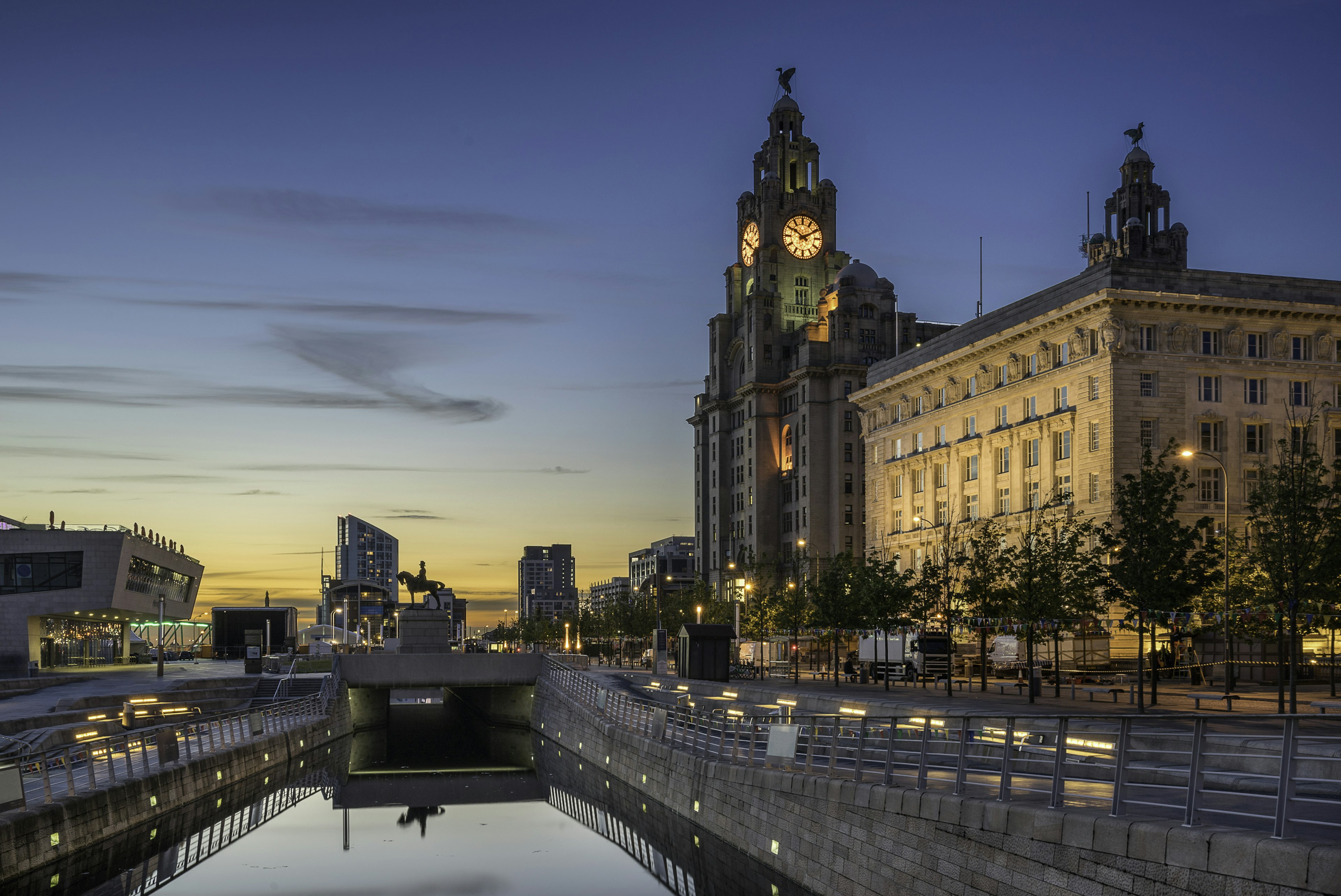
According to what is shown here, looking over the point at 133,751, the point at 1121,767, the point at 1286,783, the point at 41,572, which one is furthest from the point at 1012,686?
the point at 41,572

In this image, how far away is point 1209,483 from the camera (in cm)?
8081

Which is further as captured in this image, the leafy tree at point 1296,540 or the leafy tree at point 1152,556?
the leafy tree at point 1152,556

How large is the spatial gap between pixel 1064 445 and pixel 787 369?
237 feet

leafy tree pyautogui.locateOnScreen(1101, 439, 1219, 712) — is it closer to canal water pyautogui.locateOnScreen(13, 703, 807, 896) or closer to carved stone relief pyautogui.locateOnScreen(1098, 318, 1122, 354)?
canal water pyautogui.locateOnScreen(13, 703, 807, 896)

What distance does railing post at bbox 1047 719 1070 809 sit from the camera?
16.3 m

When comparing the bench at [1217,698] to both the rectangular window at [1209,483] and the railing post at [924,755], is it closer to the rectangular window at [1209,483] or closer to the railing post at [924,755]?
the railing post at [924,755]

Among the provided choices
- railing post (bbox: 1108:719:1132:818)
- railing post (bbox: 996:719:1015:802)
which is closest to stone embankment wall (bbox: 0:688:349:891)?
railing post (bbox: 996:719:1015:802)

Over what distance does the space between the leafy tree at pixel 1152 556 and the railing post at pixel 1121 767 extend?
24.3 metres

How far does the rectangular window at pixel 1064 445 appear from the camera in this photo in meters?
85.9

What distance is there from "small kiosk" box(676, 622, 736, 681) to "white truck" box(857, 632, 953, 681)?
23.6ft

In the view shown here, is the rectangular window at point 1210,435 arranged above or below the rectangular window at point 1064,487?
above

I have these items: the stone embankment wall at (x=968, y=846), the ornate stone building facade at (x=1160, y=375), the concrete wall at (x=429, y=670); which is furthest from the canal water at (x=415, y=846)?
the ornate stone building facade at (x=1160, y=375)

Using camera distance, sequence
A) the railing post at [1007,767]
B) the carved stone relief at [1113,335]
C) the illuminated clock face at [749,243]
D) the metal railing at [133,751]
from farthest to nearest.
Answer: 1. the illuminated clock face at [749,243]
2. the carved stone relief at [1113,335]
3. the metal railing at [133,751]
4. the railing post at [1007,767]

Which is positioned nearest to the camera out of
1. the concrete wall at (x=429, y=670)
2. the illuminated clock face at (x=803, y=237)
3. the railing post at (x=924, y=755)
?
the railing post at (x=924, y=755)
